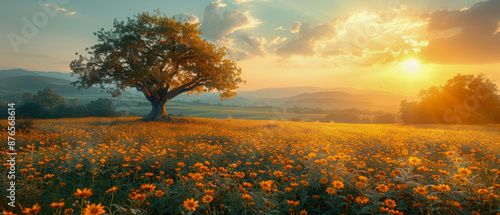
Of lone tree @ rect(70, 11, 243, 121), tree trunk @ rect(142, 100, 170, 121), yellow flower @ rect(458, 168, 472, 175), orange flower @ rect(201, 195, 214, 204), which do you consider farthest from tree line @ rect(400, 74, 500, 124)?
orange flower @ rect(201, 195, 214, 204)

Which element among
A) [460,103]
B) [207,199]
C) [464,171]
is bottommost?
[207,199]

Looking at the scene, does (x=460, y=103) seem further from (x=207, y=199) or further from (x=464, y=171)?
(x=207, y=199)

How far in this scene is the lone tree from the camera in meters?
20.9

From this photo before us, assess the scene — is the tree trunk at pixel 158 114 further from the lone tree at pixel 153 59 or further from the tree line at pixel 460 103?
the tree line at pixel 460 103

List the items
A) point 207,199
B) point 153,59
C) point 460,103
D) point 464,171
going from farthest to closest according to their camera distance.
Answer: point 460,103, point 153,59, point 464,171, point 207,199

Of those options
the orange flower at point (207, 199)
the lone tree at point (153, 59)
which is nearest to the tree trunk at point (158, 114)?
the lone tree at point (153, 59)

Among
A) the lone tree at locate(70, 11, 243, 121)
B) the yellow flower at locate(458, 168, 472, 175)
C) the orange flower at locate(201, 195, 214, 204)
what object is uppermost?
the lone tree at locate(70, 11, 243, 121)

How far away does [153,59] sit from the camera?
20672 mm

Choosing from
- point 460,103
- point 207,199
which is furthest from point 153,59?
point 460,103

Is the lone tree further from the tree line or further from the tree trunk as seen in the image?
the tree line

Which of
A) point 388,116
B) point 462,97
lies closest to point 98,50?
point 462,97

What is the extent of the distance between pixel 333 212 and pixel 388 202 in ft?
3.03

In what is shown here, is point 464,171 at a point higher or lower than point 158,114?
lower

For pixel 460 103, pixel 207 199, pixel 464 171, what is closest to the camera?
pixel 207 199
